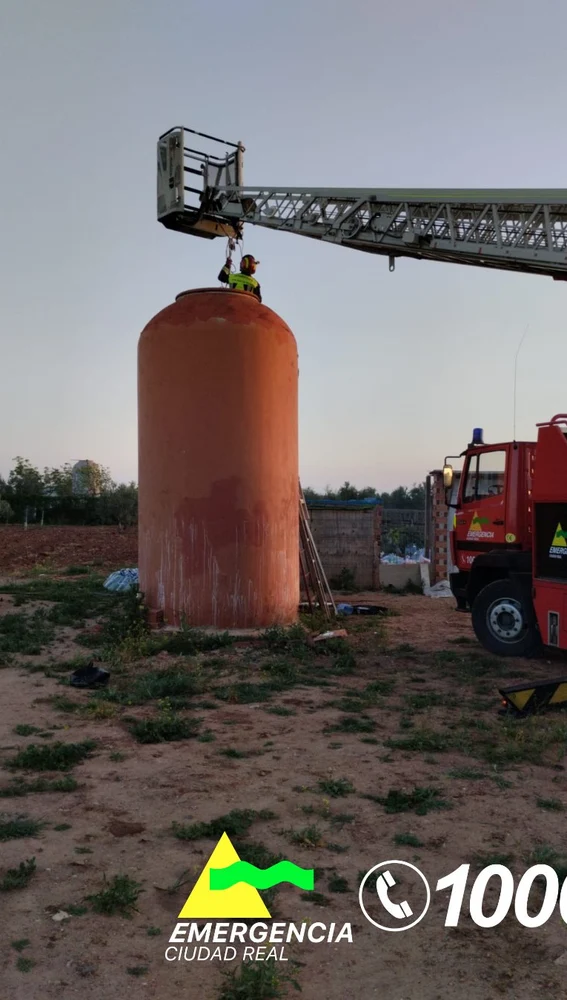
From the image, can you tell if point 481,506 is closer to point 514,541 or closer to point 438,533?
point 514,541

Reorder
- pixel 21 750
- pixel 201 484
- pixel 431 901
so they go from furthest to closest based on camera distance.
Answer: pixel 201 484, pixel 21 750, pixel 431 901

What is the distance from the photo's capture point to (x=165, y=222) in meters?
11.1

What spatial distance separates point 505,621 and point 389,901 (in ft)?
20.9

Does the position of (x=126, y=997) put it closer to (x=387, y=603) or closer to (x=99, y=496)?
(x=387, y=603)

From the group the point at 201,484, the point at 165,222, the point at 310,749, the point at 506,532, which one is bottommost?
the point at 310,749

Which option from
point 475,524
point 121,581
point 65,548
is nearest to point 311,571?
point 475,524

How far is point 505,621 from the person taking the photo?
957 centimetres

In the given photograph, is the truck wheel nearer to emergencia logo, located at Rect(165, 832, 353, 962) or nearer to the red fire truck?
the red fire truck

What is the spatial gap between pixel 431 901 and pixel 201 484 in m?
7.47

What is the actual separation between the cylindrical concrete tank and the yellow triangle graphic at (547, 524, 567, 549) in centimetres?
420

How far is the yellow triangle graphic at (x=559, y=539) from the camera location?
8.31 meters

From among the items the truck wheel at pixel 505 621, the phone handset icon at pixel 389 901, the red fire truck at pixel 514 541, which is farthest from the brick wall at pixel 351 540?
the phone handset icon at pixel 389 901

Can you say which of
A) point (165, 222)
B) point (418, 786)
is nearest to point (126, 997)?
point (418, 786)

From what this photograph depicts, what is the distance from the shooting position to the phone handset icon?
11.8ft
